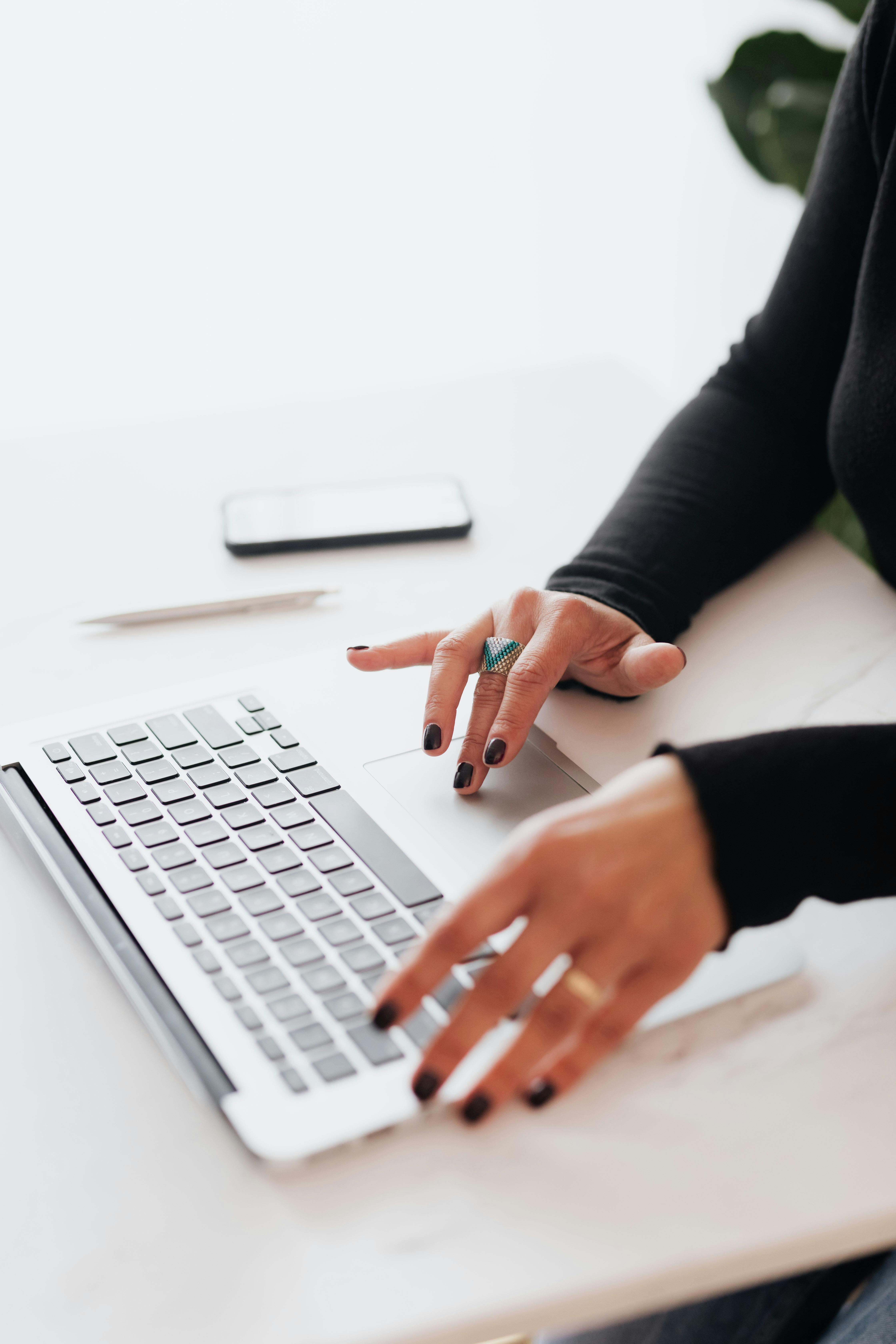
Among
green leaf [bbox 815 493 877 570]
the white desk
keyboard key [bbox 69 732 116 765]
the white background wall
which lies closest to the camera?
the white desk

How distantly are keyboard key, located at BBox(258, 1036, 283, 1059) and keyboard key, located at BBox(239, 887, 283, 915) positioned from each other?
68mm

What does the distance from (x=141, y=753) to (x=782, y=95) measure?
4.02 feet

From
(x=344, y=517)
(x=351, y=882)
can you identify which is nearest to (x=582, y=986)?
(x=351, y=882)

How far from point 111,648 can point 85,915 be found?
25 centimetres

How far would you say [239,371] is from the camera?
2430mm

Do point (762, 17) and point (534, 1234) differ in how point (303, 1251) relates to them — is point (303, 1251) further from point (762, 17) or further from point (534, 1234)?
point (762, 17)

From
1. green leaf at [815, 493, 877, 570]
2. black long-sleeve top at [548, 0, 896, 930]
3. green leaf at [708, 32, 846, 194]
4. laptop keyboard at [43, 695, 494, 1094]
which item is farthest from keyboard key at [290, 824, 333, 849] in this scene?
green leaf at [708, 32, 846, 194]

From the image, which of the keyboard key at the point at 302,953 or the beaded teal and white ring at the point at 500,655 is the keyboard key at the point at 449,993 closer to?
the keyboard key at the point at 302,953

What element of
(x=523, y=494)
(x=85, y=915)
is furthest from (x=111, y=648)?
(x=523, y=494)

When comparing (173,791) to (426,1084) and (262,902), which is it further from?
(426,1084)

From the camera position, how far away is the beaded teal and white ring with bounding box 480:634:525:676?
0.63m

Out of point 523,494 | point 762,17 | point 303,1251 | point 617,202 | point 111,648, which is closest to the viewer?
point 303,1251

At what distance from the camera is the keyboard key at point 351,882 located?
481mm

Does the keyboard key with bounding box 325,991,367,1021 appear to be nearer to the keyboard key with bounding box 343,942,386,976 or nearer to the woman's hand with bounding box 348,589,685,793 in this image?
the keyboard key with bounding box 343,942,386,976
